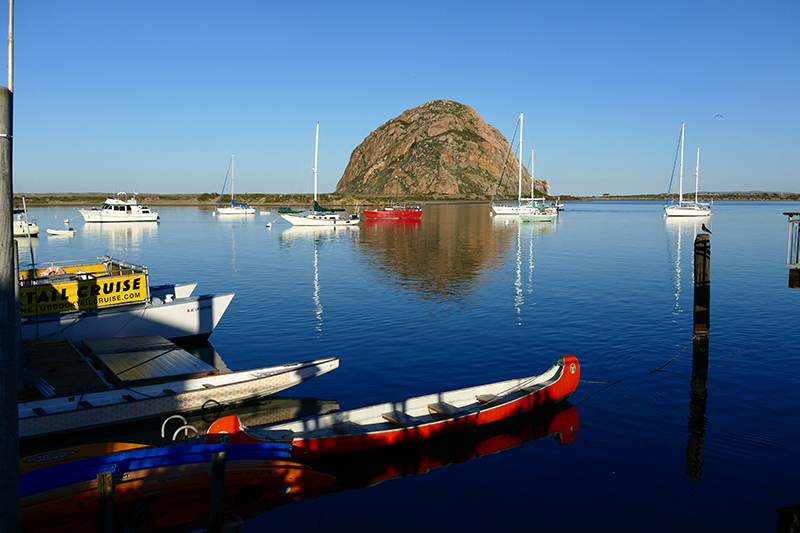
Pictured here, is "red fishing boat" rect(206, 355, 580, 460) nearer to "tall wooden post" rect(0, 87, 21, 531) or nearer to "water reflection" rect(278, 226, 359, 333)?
"tall wooden post" rect(0, 87, 21, 531)

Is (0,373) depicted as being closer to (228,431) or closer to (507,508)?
(228,431)

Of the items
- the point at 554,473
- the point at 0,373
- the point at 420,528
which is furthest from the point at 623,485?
the point at 0,373

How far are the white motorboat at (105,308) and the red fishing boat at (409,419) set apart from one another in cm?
1064

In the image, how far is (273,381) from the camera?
51.6 feet

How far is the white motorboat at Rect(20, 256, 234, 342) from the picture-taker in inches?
757


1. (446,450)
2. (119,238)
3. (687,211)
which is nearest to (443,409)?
(446,450)

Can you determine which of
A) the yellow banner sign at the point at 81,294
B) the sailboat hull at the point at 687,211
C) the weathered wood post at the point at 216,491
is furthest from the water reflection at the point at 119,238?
the sailboat hull at the point at 687,211

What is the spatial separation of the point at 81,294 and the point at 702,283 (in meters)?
21.8

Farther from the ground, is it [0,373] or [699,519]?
[0,373]

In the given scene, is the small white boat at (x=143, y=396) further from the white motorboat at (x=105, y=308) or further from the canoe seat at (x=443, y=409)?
the canoe seat at (x=443, y=409)

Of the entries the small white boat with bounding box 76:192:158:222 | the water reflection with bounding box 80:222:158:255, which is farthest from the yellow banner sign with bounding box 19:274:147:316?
the small white boat with bounding box 76:192:158:222

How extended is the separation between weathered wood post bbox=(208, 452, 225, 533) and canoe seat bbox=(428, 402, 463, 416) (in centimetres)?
575

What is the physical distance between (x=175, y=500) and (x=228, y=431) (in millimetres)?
1869

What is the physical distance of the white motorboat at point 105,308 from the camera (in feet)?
63.1
